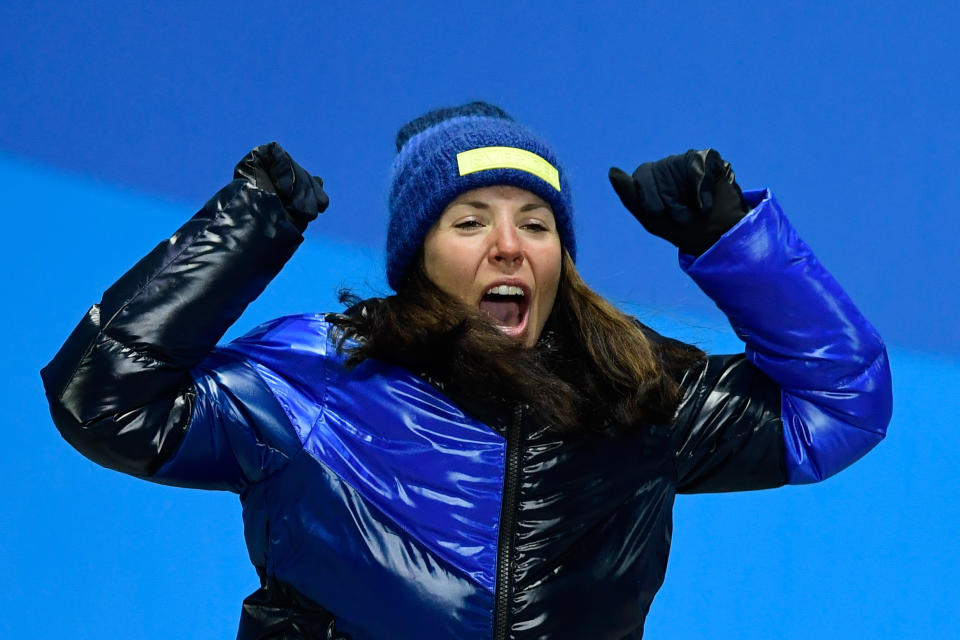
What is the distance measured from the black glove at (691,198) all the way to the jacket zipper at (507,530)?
0.24 meters

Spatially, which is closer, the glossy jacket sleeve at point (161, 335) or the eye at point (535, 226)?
the glossy jacket sleeve at point (161, 335)

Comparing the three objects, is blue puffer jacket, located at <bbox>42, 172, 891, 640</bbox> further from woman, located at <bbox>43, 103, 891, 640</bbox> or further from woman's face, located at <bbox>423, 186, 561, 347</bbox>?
woman's face, located at <bbox>423, 186, 561, 347</bbox>

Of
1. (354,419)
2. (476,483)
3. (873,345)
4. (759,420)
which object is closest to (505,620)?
(476,483)

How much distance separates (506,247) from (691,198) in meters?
0.20

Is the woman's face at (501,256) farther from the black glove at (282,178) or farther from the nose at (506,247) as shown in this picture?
the black glove at (282,178)

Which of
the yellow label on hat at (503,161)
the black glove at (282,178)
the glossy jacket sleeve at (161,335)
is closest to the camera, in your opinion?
the glossy jacket sleeve at (161,335)

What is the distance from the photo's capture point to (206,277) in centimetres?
121

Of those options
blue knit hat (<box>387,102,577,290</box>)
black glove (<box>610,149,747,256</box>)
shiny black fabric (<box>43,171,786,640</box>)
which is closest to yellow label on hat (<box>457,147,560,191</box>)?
blue knit hat (<box>387,102,577,290</box>)

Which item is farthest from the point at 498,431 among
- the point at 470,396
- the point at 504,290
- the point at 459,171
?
the point at 459,171

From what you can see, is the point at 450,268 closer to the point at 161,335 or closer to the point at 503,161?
the point at 503,161

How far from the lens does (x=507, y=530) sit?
1.24 m

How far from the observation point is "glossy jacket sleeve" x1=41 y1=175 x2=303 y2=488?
1175 millimetres

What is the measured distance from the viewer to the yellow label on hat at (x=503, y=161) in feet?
4.51

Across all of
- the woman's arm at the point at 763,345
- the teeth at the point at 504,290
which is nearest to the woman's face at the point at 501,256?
the teeth at the point at 504,290
